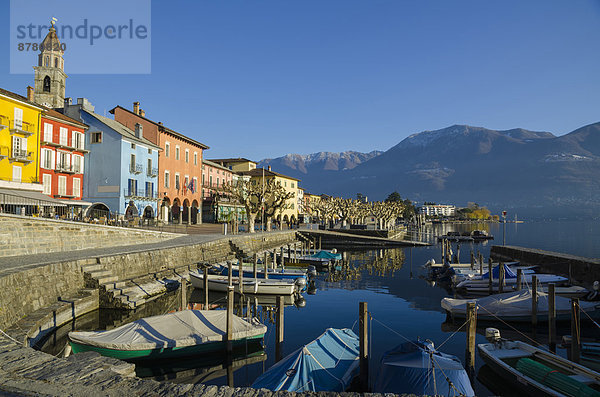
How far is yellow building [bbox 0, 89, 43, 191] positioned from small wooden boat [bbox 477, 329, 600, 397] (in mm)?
35966

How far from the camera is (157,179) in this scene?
50281 millimetres

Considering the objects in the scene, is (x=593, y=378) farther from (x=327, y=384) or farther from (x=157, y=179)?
(x=157, y=179)

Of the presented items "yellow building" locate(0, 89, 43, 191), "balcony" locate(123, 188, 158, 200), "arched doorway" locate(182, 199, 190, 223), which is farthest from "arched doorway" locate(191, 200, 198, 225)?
"yellow building" locate(0, 89, 43, 191)

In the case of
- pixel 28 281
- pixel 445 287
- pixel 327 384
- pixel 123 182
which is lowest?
pixel 445 287

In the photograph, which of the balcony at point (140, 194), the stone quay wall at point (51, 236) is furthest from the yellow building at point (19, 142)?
the balcony at point (140, 194)

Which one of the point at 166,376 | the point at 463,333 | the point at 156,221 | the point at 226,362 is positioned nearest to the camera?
the point at 166,376

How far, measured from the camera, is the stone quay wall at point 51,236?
2162 centimetres

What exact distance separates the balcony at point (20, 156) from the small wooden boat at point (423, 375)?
34.6m

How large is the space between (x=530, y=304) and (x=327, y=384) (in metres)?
13.6

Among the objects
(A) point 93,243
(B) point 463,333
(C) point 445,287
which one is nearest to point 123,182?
(A) point 93,243

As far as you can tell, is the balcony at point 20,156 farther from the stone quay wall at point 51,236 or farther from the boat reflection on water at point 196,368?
the boat reflection on water at point 196,368

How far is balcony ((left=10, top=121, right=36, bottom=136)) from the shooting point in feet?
104

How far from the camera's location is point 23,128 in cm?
3266

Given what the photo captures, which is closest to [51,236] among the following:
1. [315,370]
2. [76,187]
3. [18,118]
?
[18,118]
